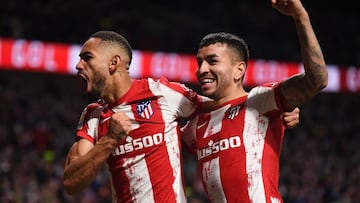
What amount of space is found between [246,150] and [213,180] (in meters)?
0.26

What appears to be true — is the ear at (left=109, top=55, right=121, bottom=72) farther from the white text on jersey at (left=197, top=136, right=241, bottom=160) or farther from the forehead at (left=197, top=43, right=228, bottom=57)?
the white text on jersey at (left=197, top=136, right=241, bottom=160)

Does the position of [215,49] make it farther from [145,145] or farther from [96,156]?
[96,156]

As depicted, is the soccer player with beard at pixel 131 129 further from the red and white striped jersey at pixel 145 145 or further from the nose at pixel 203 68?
the nose at pixel 203 68

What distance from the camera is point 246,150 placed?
12.3 feet

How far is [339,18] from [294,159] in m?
8.24

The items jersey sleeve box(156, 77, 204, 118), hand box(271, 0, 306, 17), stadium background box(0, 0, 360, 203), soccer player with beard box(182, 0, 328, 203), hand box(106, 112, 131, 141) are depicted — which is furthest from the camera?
stadium background box(0, 0, 360, 203)

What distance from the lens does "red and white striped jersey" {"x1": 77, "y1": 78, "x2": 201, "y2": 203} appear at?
3.86 metres

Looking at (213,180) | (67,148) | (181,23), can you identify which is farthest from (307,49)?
(181,23)

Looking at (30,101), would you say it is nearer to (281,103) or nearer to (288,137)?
(288,137)

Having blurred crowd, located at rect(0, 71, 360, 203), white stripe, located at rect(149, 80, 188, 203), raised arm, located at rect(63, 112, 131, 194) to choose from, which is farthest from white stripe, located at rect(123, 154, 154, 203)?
blurred crowd, located at rect(0, 71, 360, 203)

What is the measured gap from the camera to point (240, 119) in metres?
3.80

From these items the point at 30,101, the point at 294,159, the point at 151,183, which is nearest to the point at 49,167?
the point at 30,101

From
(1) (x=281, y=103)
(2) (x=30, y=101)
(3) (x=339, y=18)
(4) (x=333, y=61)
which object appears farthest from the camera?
(3) (x=339, y=18)

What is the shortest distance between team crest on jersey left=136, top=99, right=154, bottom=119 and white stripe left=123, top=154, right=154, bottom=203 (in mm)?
237
